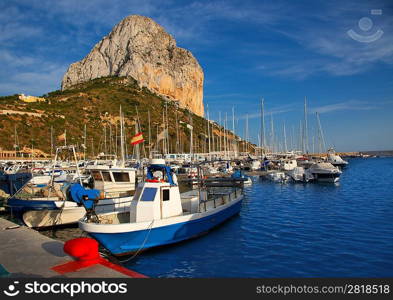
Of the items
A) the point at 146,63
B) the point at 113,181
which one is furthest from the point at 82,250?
the point at 146,63

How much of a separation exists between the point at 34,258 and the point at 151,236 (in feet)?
18.2

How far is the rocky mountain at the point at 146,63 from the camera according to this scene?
146 meters

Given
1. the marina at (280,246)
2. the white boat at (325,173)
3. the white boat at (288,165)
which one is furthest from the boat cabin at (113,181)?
the white boat at (288,165)

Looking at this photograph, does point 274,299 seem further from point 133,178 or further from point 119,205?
point 133,178

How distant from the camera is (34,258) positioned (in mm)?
9695

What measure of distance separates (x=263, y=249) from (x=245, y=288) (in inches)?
321

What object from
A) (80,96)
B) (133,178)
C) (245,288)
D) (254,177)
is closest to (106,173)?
(133,178)

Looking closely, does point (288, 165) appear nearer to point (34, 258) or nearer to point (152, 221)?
point (152, 221)

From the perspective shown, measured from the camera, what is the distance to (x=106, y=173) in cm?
2252

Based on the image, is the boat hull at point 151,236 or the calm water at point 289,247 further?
the boat hull at point 151,236

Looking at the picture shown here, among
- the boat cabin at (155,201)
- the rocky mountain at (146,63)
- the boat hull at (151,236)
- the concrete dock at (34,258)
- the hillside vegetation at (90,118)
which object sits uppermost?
the rocky mountain at (146,63)

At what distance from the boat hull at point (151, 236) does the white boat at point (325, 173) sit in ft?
104

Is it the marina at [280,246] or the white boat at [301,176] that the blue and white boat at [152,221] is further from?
the white boat at [301,176]

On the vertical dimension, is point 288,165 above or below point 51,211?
above
